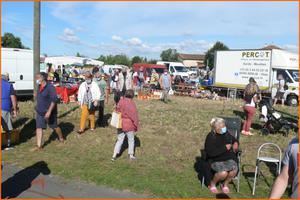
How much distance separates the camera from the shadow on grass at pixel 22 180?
662 centimetres

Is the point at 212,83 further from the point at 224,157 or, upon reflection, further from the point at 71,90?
the point at 224,157

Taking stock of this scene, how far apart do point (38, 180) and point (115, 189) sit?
1.41 metres

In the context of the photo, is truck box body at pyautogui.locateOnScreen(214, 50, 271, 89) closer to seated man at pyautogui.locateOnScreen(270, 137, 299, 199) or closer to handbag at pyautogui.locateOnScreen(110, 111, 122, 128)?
handbag at pyautogui.locateOnScreen(110, 111, 122, 128)

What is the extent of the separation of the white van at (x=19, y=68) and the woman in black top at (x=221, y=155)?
13.2 m

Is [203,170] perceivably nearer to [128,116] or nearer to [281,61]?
[128,116]

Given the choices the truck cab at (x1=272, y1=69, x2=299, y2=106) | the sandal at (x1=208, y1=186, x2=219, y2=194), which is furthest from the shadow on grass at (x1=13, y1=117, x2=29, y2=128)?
the truck cab at (x1=272, y1=69, x2=299, y2=106)

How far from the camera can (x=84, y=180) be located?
7.54 metres

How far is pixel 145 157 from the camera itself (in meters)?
9.40

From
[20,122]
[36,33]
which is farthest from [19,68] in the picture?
[36,33]

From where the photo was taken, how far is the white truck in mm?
24594

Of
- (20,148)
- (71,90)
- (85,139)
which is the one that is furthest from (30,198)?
(71,90)

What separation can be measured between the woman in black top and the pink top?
191cm

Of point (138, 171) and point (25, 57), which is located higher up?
point (25, 57)

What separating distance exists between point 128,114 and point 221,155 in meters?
2.30
